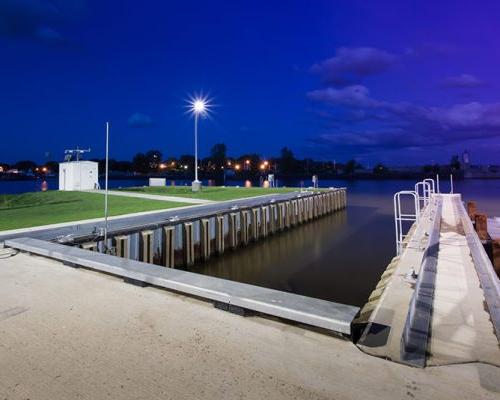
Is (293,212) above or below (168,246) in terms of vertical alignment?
above

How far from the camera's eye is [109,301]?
4.68 m

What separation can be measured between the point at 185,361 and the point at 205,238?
1045 centimetres

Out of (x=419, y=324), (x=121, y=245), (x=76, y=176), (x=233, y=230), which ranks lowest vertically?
(x=233, y=230)

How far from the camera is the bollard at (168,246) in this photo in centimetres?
1167

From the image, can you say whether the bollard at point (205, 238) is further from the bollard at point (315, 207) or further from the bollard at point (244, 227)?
the bollard at point (315, 207)

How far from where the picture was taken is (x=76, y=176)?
101 ft

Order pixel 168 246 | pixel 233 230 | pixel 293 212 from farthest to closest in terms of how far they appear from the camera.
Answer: pixel 293 212 < pixel 233 230 < pixel 168 246

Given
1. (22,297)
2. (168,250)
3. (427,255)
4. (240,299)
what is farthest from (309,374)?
(168,250)

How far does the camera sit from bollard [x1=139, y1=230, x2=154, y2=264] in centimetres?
1073

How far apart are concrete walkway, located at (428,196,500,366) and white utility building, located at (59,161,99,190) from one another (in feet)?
102

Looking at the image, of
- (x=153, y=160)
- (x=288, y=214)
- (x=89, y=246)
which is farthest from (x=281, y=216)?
(x=153, y=160)

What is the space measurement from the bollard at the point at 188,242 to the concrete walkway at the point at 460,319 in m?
8.38

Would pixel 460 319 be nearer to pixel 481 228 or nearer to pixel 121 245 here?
pixel 121 245

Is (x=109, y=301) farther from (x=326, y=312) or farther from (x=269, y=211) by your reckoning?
(x=269, y=211)
